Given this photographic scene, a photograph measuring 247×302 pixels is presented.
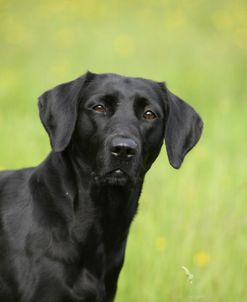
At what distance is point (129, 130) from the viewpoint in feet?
13.5

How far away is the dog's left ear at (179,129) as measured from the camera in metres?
4.47

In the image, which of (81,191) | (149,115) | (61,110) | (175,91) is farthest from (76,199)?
(175,91)

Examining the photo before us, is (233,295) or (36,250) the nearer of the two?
(36,250)

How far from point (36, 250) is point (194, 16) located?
10852mm

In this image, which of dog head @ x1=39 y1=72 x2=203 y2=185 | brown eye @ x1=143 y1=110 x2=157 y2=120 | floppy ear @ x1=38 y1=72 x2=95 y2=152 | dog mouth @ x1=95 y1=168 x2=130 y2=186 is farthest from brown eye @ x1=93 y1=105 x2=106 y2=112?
dog mouth @ x1=95 y1=168 x2=130 y2=186

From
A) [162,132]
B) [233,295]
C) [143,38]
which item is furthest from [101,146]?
[143,38]

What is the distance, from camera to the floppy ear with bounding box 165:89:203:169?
447 cm

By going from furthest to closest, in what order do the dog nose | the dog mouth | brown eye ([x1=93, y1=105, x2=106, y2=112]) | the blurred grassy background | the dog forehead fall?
1. the blurred grassy background
2. the dog forehead
3. brown eye ([x1=93, y1=105, x2=106, y2=112])
4. the dog mouth
5. the dog nose

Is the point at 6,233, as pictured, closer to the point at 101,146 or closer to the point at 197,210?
the point at 101,146

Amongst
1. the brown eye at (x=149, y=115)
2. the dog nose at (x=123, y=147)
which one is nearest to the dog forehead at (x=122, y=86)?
the brown eye at (x=149, y=115)

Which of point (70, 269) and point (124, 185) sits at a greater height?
point (124, 185)

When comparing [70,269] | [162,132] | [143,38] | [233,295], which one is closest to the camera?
[70,269]

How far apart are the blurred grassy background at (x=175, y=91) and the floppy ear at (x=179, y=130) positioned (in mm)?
961

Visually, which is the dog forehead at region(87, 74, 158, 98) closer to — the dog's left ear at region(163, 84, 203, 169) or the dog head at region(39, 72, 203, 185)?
the dog head at region(39, 72, 203, 185)
